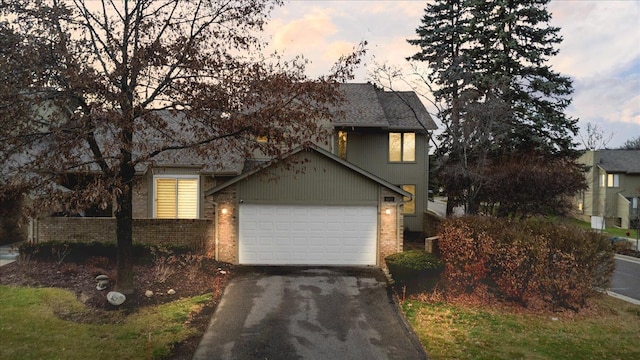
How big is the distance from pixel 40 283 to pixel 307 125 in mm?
8903

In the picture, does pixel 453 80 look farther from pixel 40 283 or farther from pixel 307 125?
pixel 40 283

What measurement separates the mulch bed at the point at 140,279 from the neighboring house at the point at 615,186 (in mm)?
34764

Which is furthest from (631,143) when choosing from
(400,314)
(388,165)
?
(400,314)

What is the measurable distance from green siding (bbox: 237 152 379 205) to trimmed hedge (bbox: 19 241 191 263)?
420 cm

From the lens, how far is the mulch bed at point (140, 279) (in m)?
9.73

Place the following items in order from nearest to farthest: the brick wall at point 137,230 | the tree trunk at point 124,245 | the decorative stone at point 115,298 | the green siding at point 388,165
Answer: the decorative stone at point 115,298 < the tree trunk at point 124,245 < the brick wall at point 137,230 < the green siding at point 388,165

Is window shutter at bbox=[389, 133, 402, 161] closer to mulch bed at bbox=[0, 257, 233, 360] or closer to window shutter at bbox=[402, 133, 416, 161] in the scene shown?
window shutter at bbox=[402, 133, 416, 161]

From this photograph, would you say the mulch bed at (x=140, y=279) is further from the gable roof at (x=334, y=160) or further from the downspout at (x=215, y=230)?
the gable roof at (x=334, y=160)

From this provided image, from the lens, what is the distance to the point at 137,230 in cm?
1306

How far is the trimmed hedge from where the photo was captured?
12.3 meters

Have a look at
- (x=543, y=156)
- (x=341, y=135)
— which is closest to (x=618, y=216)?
(x=543, y=156)

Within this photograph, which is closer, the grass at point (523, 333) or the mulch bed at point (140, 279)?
the grass at point (523, 333)

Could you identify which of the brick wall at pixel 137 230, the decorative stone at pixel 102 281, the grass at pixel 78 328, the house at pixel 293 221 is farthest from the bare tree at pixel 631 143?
the decorative stone at pixel 102 281

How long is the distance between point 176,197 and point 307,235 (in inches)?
248
